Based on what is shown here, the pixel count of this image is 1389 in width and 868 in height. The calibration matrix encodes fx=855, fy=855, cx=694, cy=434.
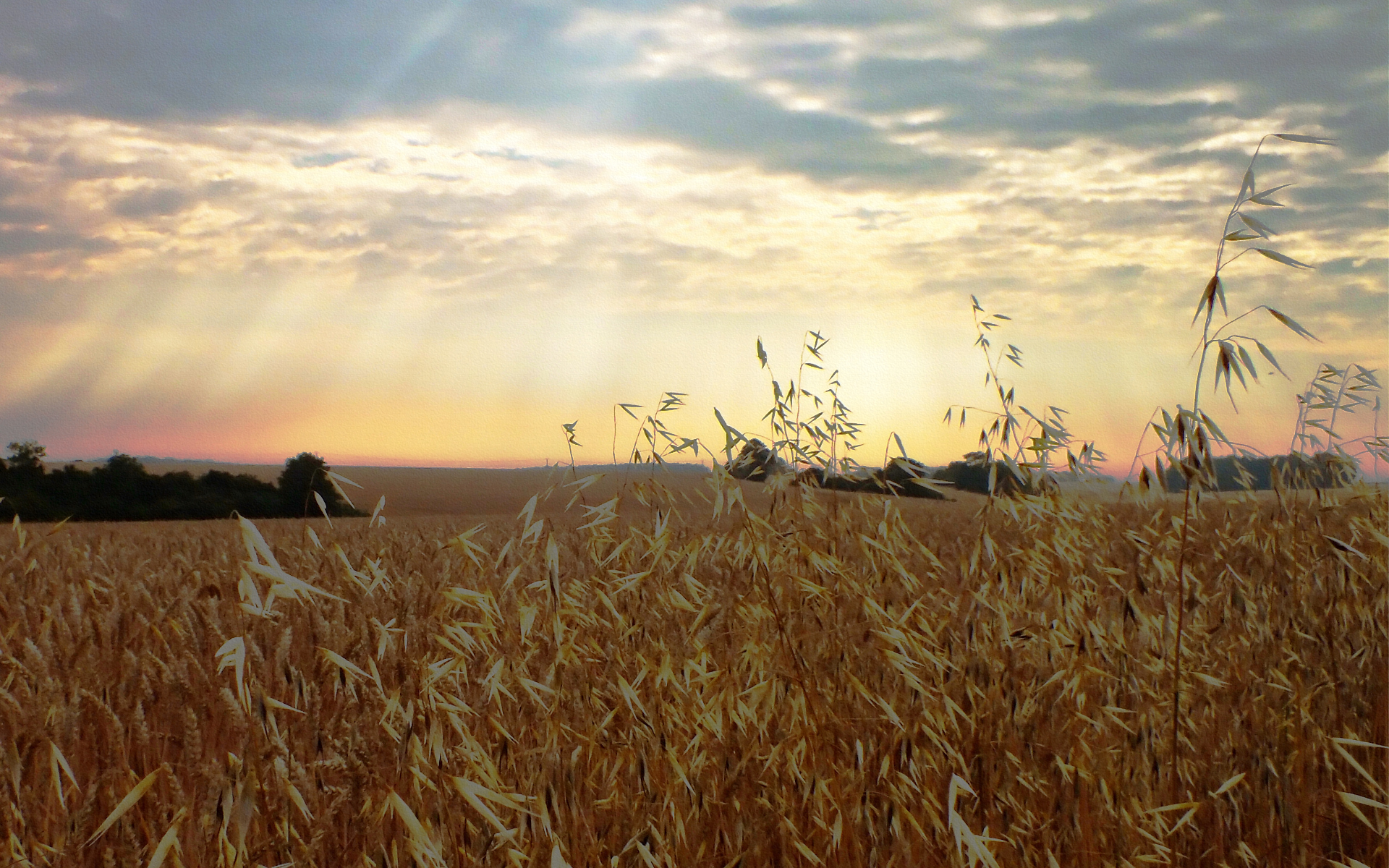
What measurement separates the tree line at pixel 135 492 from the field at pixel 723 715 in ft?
37.9

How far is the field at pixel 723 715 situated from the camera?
1870mm

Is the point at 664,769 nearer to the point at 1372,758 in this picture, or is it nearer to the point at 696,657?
the point at 696,657

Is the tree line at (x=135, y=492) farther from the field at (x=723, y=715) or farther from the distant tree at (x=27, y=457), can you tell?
the field at (x=723, y=715)

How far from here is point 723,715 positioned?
7.70 feet

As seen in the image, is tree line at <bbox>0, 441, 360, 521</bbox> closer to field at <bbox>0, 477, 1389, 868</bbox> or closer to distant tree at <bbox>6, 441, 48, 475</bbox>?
distant tree at <bbox>6, 441, 48, 475</bbox>

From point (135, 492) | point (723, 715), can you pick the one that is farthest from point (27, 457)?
point (723, 715)

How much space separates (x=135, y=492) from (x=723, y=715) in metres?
15.6

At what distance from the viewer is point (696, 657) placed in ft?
8.11

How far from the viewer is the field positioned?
6.14ft

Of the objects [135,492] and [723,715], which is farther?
[135,492]

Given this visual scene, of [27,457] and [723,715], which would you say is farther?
[27,457]

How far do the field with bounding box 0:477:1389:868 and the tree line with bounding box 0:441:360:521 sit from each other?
37.9 ft

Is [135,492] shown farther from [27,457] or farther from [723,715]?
[723,715]

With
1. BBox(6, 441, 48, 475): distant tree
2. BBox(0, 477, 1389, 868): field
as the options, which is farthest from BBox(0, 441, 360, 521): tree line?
BBox(0, 477, 1389, 868): field
